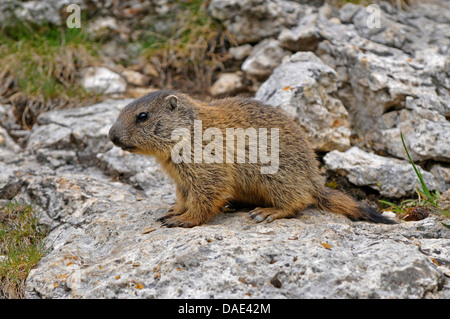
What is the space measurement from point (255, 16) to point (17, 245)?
6.34 metres

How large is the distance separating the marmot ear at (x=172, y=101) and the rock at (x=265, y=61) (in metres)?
3.74

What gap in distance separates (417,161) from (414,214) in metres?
1.53

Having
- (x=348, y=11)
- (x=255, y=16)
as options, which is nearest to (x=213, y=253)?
(x=255, y=16)

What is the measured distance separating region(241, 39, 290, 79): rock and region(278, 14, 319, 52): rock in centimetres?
15

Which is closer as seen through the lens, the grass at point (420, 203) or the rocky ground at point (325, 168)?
the rocky ground at point (325, 168)

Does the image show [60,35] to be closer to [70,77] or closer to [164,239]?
[70,77]

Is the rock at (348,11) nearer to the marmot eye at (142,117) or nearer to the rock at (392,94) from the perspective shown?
the rock at (392,94)

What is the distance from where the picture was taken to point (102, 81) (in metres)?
9.18

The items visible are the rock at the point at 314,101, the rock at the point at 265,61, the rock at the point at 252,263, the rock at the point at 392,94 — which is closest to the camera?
the rock at the point at 252,263

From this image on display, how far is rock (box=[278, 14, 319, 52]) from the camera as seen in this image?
8.44 meters

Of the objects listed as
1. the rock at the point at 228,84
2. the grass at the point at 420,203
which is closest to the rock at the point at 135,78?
the rock at the point at 228,84

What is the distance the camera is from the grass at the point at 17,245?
4.49 metres

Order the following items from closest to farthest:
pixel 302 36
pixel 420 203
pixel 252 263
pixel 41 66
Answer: pixel 252 263 < pixel 420 203 < pixel 302 36 < pixel 41 66

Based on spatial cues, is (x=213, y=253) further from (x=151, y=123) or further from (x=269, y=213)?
(x=151, y=123)
